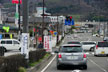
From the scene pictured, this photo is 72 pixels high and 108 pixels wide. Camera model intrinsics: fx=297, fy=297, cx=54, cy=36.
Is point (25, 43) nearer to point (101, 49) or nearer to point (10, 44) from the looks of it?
point (101, 49)

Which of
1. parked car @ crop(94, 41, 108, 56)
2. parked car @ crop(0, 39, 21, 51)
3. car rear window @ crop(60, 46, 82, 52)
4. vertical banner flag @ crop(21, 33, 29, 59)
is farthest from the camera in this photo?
parked car @ crop(0, 39, 21, 51)

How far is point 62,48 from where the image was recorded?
1989 centimetres

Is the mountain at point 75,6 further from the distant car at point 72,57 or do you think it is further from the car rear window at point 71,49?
the distant car at point 72,57

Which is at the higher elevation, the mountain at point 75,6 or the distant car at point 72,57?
the mountain at point 75,6

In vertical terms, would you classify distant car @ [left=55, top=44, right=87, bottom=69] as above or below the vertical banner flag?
below

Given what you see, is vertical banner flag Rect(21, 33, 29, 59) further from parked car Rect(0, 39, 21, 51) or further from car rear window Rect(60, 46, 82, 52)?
parked car Rect(0, 39, 21, 51)

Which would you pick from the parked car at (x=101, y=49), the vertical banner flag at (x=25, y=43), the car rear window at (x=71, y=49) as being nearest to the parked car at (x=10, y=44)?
the parked car at (x=101, y=49)

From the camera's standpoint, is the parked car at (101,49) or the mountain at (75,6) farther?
the mountain at (75,6)

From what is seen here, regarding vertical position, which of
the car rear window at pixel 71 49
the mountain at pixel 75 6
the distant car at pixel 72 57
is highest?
the mountain at pixel 75 6

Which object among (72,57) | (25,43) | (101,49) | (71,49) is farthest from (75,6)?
(25,43)

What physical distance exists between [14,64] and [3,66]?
179 centimetres

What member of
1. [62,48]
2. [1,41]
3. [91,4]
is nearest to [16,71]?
[62,48]

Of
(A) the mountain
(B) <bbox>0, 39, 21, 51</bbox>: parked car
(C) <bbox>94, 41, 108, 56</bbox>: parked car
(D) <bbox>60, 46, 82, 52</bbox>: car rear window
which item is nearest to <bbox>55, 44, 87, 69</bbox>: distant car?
(D) <bbox>60, 46, 82, 52</bbox>: car rear window

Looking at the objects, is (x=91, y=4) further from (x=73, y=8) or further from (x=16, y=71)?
(x=16, y=71)
